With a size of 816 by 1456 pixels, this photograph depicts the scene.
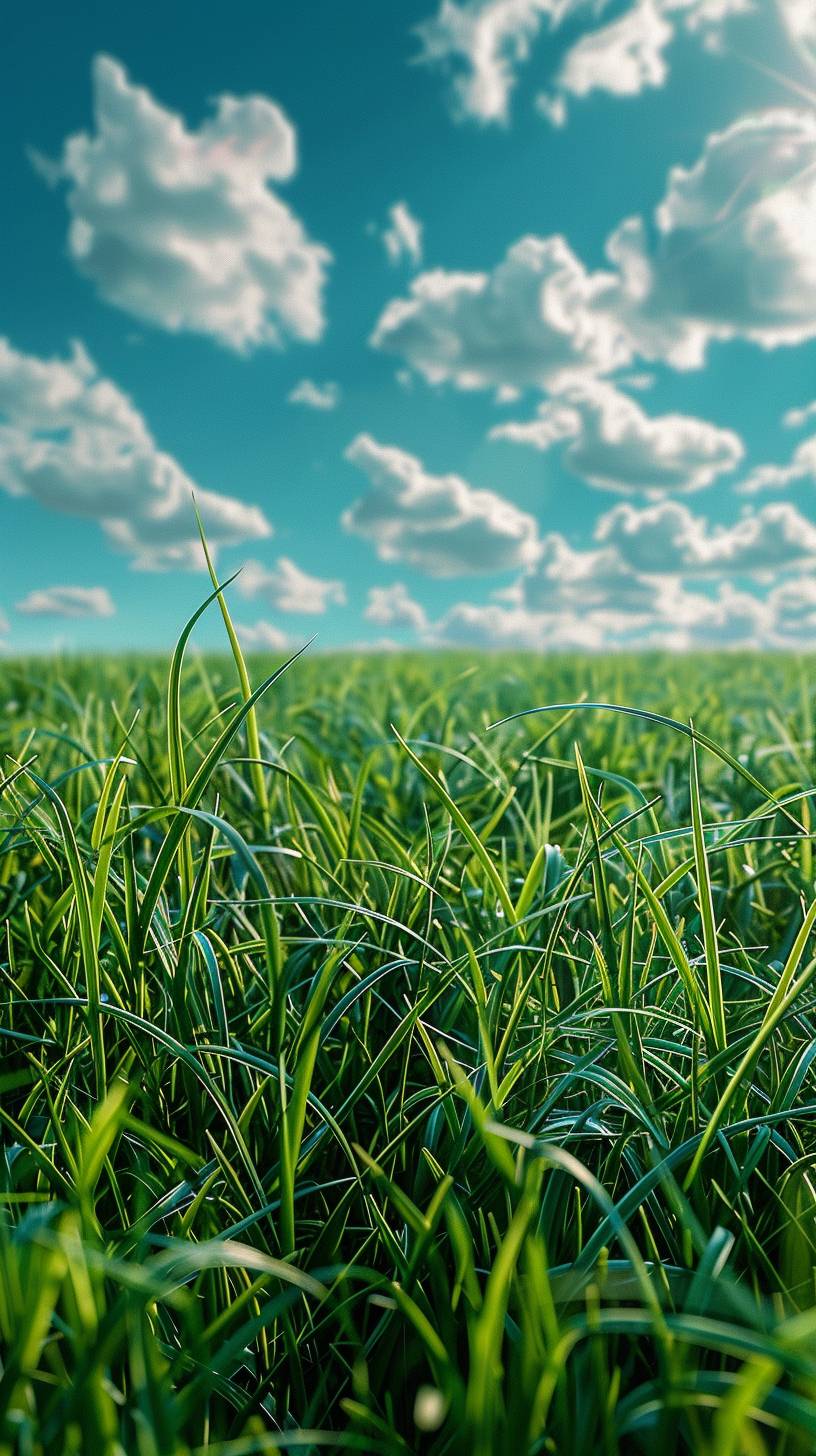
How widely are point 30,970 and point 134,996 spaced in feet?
0.89

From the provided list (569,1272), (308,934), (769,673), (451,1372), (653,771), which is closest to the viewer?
(451,1372)

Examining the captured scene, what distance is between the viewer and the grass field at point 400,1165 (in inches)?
17.0

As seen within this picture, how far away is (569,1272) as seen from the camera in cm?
55

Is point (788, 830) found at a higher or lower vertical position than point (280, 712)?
lower

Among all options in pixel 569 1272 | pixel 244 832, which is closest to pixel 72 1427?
pixel 569 1272

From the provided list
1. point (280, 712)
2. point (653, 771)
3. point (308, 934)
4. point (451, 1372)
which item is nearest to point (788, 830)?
point (653, 771)

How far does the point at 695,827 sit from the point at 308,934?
1.66 feet

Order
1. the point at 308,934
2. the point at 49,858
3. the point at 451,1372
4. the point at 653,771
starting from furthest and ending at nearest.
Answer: the point at 653,771
the point at 308,934
the point at 49,858
the point at 451,1372

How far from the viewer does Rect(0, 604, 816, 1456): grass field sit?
43 centimetres

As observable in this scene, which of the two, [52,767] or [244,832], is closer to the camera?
[244,832]

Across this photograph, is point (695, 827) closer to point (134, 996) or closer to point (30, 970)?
point (134, 996)

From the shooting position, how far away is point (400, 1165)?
73 centimetres

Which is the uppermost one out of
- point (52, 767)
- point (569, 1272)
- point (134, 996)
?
point (52, 767)

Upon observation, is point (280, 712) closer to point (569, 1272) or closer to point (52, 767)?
point (52, 767)
